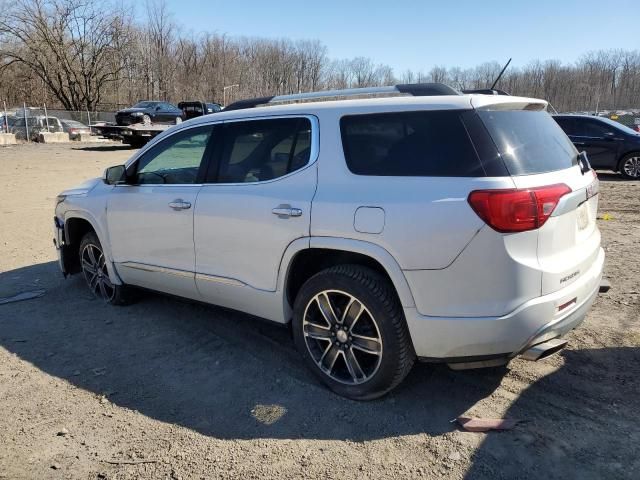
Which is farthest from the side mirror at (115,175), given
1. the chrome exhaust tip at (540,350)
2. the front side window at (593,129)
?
the front side window at (593,129)

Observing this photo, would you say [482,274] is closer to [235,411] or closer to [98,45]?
[235,411]

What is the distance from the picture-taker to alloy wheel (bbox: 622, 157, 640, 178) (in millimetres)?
13891

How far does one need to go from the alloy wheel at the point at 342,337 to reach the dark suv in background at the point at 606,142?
1249cm

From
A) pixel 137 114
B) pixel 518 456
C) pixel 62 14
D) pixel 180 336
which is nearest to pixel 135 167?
pixel 180 336

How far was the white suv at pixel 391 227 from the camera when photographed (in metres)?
2.80

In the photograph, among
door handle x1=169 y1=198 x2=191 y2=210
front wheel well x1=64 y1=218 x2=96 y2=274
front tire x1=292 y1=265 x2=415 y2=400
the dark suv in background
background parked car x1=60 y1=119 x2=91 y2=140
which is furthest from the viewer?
background parked car x1=60 y1=119 x2=91 y2=140

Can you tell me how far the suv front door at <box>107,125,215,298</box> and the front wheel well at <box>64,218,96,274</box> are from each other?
83 centimetres

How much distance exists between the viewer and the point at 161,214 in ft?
14.3

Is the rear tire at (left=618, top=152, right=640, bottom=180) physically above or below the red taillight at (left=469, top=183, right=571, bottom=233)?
below

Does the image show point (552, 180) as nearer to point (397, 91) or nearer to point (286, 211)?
point (397, 91)

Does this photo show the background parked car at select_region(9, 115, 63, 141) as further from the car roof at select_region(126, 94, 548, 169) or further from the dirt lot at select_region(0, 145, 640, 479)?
the car roof at select_region(126, 94, 548, 169)

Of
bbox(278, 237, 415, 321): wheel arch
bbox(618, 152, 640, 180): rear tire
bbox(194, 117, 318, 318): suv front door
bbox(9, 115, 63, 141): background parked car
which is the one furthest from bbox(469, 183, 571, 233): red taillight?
bbox(9, 115, 63, 141): background parked car

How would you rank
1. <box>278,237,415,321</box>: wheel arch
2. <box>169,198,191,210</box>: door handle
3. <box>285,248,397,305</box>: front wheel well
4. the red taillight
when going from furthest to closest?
<box>169,198,191,210</box>: door handle < <box>285,248,397,305</box>: front wheel well < <box>278,237,415,321</box>: wheel arch < the red taillight

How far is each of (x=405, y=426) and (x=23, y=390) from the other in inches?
102
